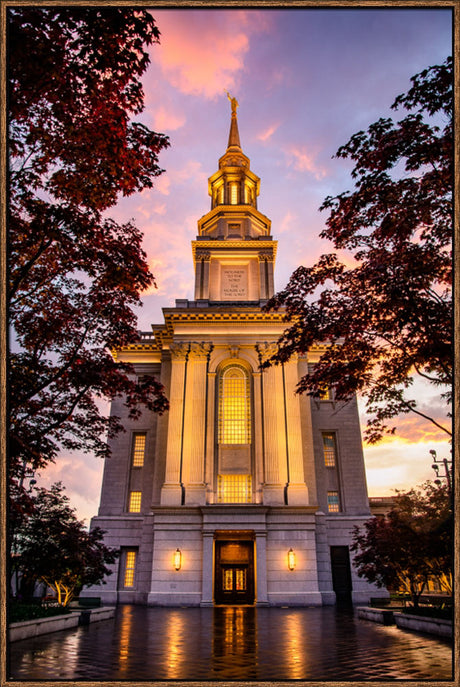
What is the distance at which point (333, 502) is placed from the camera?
110 feet

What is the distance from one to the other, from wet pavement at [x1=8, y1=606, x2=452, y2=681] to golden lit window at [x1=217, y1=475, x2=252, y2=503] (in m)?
14.9

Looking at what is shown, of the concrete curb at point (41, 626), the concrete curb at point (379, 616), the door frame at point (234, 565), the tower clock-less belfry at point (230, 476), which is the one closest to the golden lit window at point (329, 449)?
the tower clock-less belfry at point (230, 476)

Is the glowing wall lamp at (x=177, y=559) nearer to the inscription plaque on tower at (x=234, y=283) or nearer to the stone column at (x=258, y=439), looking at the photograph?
the stone column at (x=258, y=439)

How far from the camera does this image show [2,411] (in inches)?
201

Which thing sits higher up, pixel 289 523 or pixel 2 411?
pixel 2 411

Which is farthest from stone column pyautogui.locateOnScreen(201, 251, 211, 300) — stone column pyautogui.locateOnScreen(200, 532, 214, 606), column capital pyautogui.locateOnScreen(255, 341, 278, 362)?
stone column pyautogui.locateOnScreen(200, 532, 214, 606)

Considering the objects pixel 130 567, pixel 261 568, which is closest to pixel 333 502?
pixel 261 568

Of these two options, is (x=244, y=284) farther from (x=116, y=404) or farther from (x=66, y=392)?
(x=66, y=392)

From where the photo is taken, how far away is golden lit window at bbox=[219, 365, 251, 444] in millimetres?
31578

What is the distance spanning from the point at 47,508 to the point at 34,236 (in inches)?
601

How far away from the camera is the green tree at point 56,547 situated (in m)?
16.6

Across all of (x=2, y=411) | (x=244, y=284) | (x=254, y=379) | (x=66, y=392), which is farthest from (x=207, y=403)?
(x=2, y=411)

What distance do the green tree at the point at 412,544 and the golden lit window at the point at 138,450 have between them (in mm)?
18902

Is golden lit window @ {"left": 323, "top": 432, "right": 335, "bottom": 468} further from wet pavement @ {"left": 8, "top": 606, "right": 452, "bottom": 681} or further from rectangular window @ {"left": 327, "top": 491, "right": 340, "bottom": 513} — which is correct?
wet pavement @ {"left": 8, "top": 606, "right": 452, "bottom": 681}
